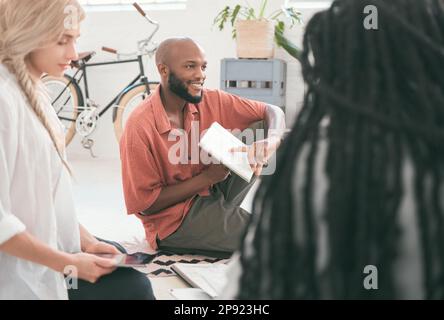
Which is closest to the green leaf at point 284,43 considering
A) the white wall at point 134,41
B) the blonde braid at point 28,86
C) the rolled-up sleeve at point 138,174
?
the white wall at point 134,41

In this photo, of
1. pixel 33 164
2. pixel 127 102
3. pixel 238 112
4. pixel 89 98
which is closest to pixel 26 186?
pixel 33 164

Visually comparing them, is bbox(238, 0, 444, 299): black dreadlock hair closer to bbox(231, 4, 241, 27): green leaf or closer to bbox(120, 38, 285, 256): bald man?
bbox(120, 38, 285, 256): bald man

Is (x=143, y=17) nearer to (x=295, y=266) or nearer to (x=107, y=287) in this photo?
(x=107, y=287)

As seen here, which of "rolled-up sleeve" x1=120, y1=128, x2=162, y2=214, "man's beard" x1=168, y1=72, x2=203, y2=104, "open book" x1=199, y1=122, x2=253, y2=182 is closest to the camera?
"open book" x1=199, y1=122, x2=253, y2=182

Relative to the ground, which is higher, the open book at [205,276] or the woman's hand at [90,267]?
the woman's hand at [90,267]

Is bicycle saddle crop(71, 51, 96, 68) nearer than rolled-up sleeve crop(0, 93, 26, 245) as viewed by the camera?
No

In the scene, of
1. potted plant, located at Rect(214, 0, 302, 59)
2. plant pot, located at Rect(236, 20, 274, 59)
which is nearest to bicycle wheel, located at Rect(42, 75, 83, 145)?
potted plant, located at Rect(214, 0, 302, 59)

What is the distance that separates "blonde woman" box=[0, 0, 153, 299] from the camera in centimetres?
94

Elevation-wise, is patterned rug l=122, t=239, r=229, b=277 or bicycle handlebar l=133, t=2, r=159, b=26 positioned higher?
bicycle handlebar l=133, t=2, r=159, b=26

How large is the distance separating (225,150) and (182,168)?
1.13 ft

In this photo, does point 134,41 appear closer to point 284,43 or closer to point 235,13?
point 235,13

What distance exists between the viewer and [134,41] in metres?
4.70

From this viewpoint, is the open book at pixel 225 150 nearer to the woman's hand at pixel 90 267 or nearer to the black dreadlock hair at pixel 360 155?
the woman's hand at pixel 90 267

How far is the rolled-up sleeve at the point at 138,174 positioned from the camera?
6.48ft
